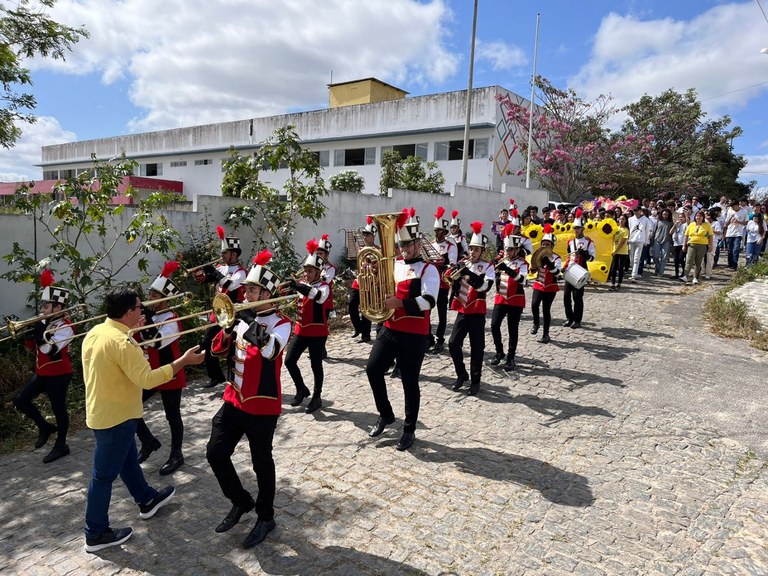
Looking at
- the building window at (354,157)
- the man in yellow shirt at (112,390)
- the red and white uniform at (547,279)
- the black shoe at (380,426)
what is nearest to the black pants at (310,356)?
the black shoe at (380,426)

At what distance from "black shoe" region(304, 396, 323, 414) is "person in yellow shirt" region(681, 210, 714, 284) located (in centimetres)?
1187

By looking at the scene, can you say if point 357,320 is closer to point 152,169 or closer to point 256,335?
point 256,335

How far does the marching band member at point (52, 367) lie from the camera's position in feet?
17.9

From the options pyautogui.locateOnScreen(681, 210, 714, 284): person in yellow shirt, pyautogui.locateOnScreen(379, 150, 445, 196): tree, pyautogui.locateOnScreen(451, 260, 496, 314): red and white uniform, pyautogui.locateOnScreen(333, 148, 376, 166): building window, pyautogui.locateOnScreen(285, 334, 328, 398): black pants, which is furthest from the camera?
pyautogui.locateOnScreen(333, 148, 376, 166): building window

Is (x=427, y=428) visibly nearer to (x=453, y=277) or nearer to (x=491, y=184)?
(x=453, y=277)

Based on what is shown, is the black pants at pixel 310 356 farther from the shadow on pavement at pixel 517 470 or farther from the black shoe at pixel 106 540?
the black shoe at pixel 106 540

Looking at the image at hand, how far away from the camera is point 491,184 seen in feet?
78.9

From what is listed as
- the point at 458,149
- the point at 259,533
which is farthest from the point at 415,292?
the point at 458,149

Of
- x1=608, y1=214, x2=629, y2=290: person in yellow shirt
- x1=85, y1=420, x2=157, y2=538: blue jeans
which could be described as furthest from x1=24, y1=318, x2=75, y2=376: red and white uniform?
x1=608, y1=214, x2=629, y2=290: person in yellow shirt

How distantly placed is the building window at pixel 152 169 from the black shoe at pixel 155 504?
125 ft

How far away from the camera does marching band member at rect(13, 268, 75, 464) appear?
17.9 ft

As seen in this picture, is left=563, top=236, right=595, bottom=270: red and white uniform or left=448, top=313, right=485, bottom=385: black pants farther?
left=563, top=236, right=595, bottom=270: red and white uniform

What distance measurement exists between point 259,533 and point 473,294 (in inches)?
160

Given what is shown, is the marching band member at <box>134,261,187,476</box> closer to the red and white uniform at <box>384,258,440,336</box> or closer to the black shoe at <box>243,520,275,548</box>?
the black shoe at <box>243,520,275,548</box>
